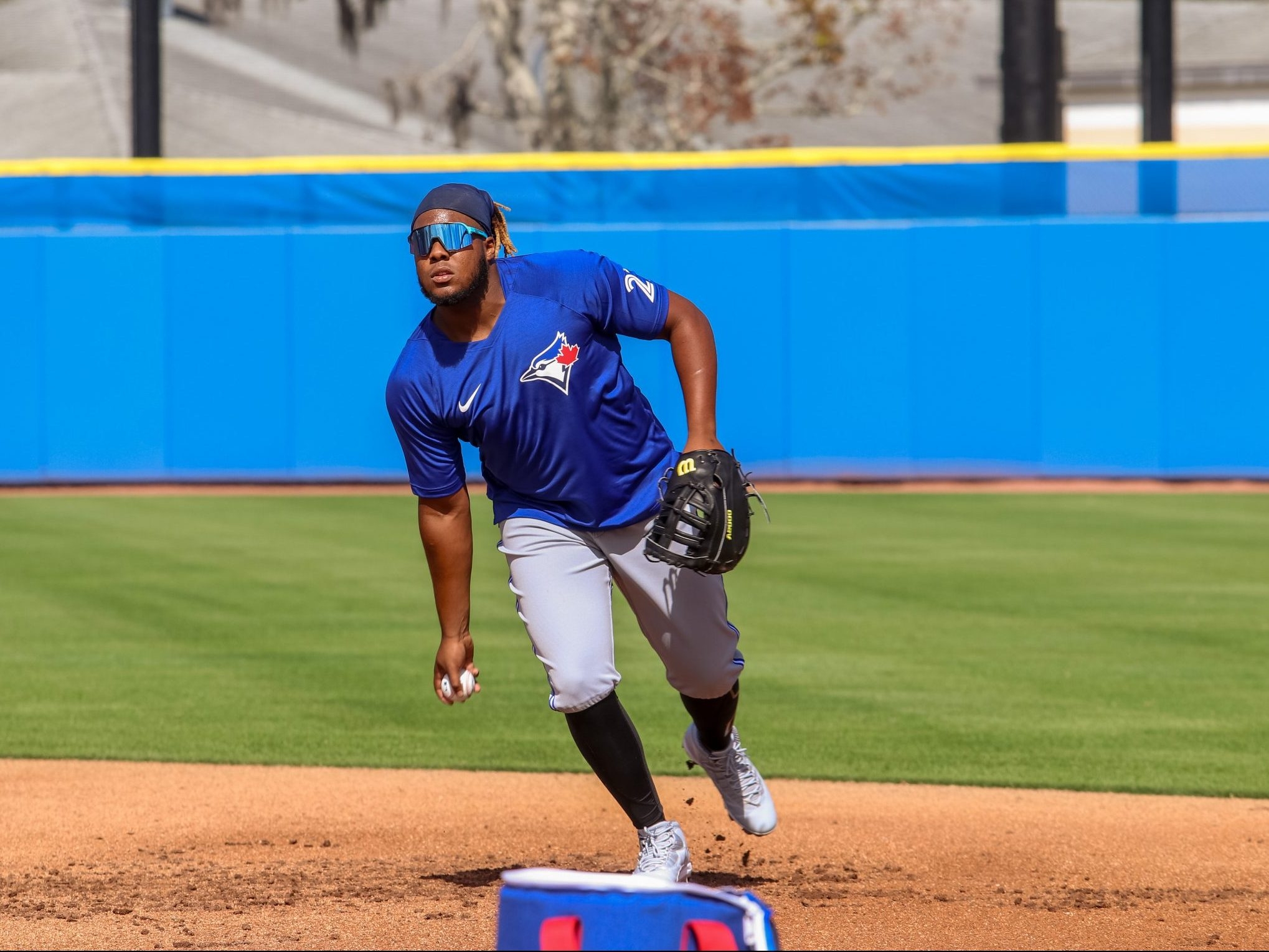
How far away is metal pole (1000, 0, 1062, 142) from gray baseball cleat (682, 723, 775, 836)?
14.5 metres

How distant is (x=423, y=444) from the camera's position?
513cm

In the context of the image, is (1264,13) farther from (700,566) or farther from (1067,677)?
(700,566)

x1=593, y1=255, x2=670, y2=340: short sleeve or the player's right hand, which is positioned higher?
x1=593, y1=255, x2=670, y2=340: short sleeve

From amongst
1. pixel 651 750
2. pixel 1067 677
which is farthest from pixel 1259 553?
pixel 651 750

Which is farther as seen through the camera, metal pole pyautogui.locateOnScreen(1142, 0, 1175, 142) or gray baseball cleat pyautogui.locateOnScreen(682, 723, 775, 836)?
metal pole pyautogui.locateOnScreen(1142, 0, 1175, 142)

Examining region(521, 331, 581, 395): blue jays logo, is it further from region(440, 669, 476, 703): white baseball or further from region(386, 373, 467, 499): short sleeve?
region(440, 669, 476, 703): white baseball

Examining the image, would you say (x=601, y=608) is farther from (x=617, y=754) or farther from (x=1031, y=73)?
(x=1031, y=73)

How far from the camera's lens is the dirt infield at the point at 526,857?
4848mm

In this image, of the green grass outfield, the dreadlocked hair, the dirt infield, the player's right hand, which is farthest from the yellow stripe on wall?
the player's right hand

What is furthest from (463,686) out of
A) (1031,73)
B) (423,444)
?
(1031,73)

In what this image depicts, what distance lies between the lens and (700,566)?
16.3ft

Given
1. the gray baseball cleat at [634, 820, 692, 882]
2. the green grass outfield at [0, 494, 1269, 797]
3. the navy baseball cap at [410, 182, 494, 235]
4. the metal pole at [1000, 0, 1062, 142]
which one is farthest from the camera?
the metal pole at [1000, 0, 1062, 142]

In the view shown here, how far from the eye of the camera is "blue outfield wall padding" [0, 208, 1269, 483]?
1780cm

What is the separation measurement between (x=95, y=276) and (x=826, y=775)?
43.0ft
